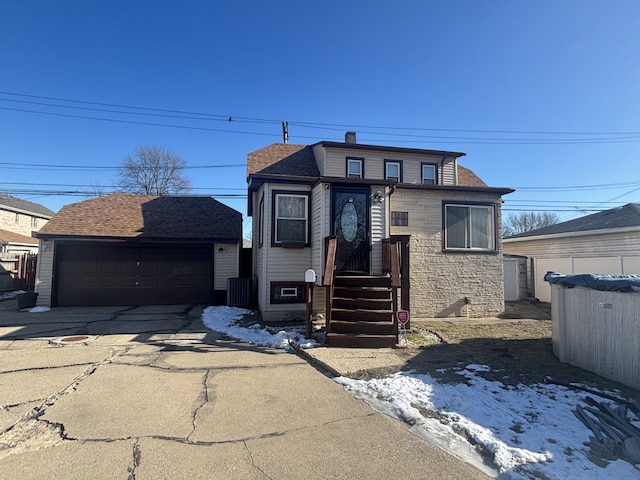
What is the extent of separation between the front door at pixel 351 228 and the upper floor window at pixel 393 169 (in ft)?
14.9

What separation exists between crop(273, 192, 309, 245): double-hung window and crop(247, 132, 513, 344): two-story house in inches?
1.2

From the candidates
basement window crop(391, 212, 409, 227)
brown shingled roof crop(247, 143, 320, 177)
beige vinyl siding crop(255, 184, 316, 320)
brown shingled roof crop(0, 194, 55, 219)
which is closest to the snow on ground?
beige vinyl siding crop(255, 184, 316, 320)

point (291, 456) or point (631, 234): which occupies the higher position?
point (631, 234)

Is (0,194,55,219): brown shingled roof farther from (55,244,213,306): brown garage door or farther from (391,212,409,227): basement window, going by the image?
(391,212,409,227): basement window

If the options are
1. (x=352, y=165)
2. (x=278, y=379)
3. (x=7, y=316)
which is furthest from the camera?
(x=352, y=165)

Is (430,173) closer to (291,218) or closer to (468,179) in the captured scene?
(468,179)

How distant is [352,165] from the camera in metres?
13.5

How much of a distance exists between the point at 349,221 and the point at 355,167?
4.59 metres

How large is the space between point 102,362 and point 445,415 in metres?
5.55

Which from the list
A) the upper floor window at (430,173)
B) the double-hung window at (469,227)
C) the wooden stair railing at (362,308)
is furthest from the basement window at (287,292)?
the upper floor window at (430,173)

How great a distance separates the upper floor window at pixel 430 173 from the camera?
14.0 meters

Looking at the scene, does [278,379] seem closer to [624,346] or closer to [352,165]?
[624,346]

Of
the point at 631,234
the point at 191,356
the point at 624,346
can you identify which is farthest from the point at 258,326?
the point at 631,234

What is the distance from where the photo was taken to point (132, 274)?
42.4 ft
